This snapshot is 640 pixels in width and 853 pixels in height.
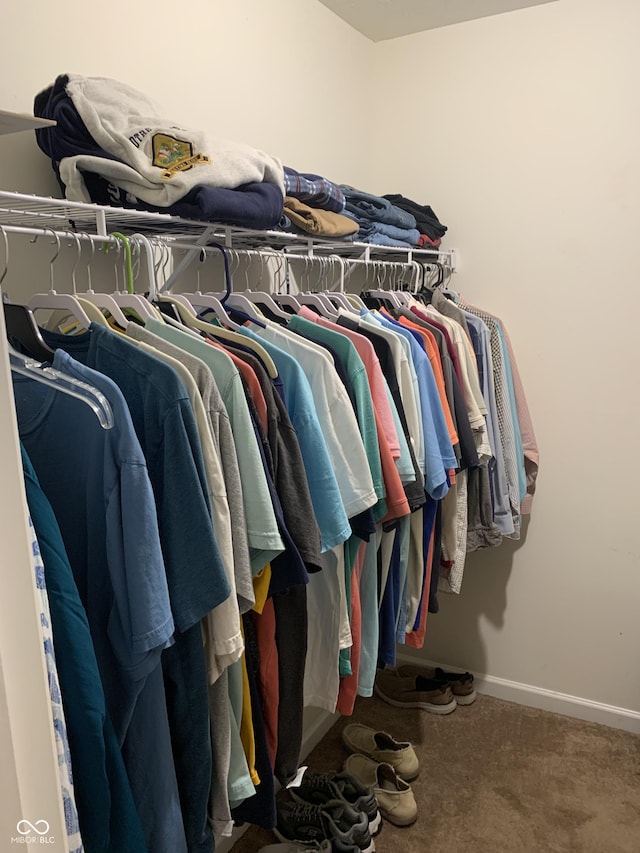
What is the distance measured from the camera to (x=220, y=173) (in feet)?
4.26

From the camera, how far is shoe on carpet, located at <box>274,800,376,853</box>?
1.82 m

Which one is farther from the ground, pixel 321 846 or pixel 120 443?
pixel 120 443

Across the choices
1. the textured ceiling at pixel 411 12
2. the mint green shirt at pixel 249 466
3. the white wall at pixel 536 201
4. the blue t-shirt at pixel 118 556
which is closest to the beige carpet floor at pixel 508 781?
the white wall at pixel 536 201

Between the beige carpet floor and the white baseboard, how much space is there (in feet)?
0.12

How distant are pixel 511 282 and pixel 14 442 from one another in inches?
84.7

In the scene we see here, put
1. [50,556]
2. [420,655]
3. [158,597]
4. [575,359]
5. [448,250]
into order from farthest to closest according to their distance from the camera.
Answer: [420,655] < [448,250] < [575,359] < [158,597] < [50,556]

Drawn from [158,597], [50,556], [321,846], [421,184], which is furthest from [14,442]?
[421,184]

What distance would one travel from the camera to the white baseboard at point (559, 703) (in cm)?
241

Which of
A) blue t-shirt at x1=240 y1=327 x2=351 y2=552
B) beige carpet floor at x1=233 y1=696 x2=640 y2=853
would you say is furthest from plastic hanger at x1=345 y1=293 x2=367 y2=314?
beige carpet floor at x1=233 y1=696 x2=640 y2=853

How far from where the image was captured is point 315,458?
49.7 inches

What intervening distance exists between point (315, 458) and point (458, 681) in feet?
5.63

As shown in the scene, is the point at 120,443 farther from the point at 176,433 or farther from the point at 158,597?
the point at 158,597

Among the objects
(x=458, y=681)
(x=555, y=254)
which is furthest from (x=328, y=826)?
(x=555, y=254)

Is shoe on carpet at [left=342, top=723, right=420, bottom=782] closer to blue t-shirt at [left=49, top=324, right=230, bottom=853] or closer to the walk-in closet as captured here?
the walk-in closet
